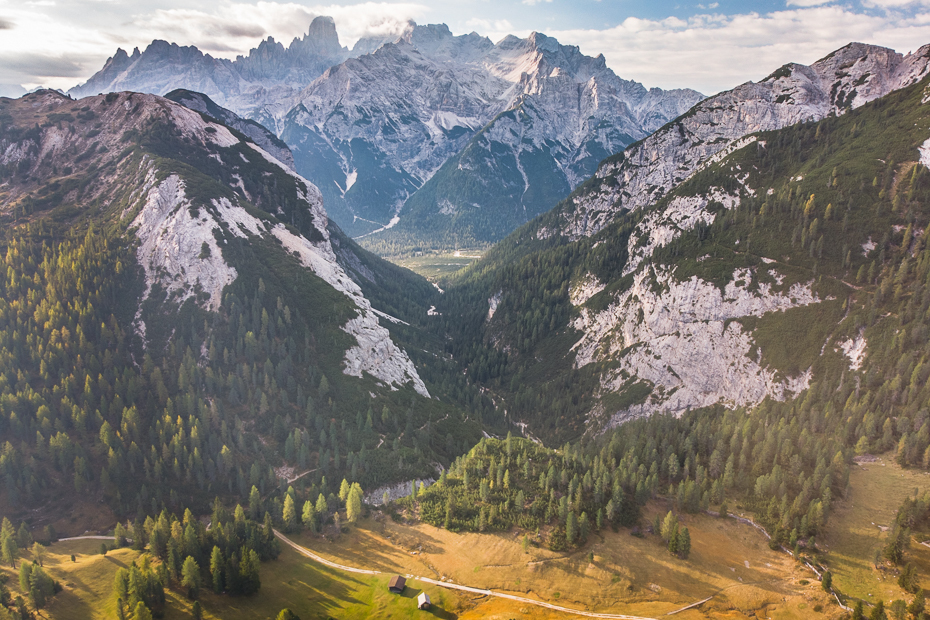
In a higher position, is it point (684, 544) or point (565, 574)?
point (684, 544)

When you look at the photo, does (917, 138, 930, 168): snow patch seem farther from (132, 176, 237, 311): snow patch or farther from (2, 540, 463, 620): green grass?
(132, 176, 237, 311): snow patch

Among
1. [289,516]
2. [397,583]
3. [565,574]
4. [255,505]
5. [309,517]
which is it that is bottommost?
[255,505]

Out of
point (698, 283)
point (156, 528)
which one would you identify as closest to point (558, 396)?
point (698, 283)

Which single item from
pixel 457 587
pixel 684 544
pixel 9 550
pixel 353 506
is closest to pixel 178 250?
pixel 9 550

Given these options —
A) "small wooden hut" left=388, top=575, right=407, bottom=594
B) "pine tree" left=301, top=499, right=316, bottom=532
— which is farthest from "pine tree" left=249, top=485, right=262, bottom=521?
"small wooden hut" left=388, top=575, right=407, bottom=594

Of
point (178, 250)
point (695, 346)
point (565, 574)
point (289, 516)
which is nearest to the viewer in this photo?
point (565, 574)

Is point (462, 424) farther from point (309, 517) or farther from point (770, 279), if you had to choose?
point (770, 279)

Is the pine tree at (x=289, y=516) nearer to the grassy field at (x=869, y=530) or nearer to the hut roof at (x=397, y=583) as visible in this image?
the hut roof at (x=397, y=583)

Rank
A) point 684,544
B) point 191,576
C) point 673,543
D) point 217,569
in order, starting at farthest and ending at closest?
point 673,543
point 684,544
point 217,569
point 191,576
